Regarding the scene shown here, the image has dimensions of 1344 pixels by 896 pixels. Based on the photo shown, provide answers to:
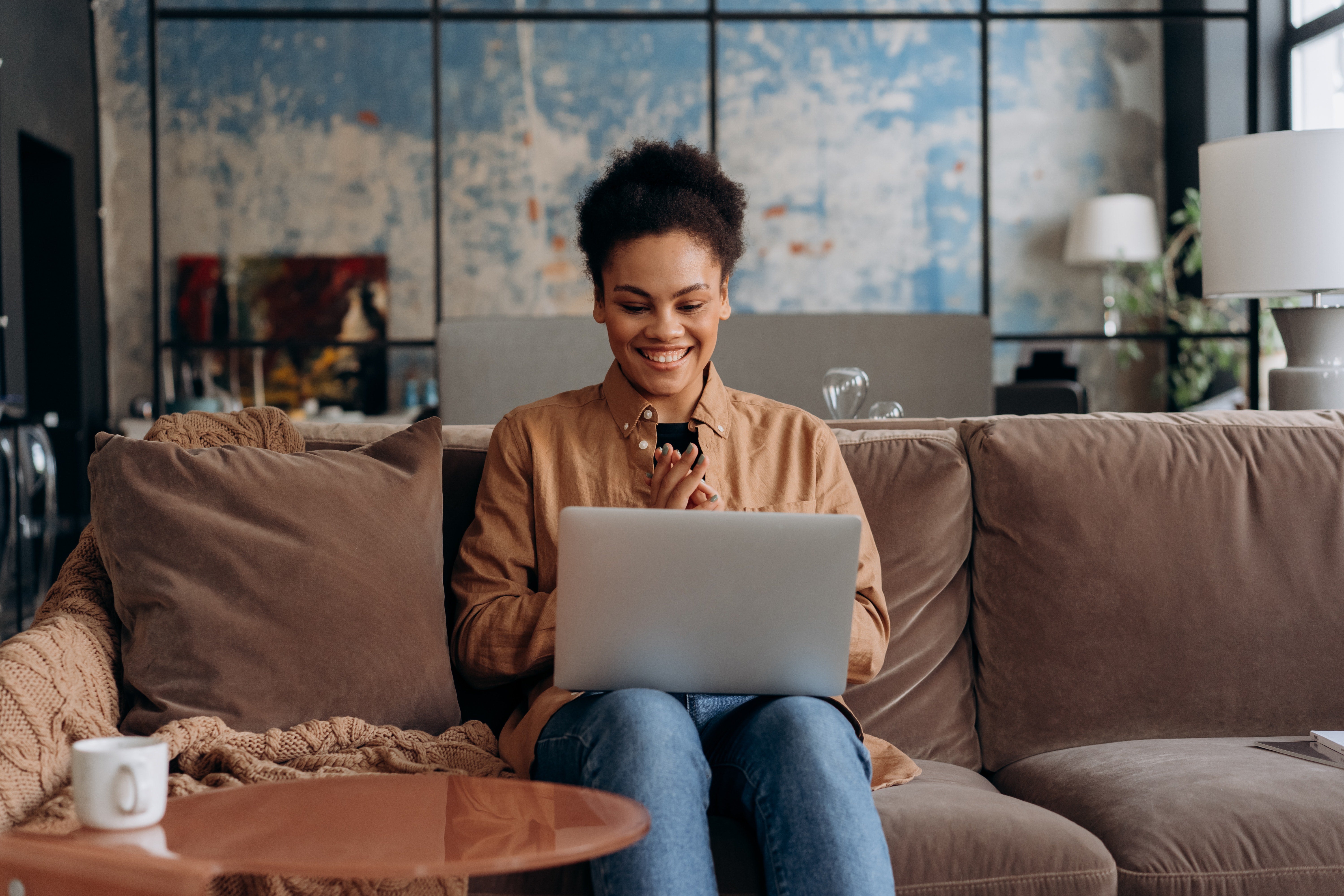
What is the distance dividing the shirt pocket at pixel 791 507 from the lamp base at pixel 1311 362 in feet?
3.80

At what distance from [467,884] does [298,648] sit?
38 cm

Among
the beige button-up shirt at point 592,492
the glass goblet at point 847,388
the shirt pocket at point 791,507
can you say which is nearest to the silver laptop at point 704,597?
the beige button-up shirt at point 592,492

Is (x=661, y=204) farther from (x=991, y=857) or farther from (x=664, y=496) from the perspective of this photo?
(x=991, y=857)

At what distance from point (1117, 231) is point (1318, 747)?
15.8ft

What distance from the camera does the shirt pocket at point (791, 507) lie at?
1570 millimetres

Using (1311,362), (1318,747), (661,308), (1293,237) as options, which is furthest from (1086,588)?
(1293,237)

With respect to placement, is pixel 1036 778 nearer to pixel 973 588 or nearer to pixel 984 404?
pixel 973 588

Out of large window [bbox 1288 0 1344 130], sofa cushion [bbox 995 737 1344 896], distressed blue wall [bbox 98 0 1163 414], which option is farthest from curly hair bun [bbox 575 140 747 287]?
distressed blue wall [bbox 98 0 1163 414]

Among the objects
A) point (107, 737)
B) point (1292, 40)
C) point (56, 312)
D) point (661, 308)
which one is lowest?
point (107, 737)

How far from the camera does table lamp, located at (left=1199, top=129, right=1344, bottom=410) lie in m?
2.25

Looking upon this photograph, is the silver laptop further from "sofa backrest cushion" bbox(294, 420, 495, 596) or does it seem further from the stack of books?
the stack of books

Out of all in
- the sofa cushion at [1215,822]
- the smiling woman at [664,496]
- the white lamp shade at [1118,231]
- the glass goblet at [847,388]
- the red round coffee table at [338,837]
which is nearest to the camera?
the red round coffee table at [338,837]

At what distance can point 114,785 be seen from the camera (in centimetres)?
90

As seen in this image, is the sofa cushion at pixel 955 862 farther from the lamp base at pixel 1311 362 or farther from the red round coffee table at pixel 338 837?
the lamp base at pixel 1311 362
